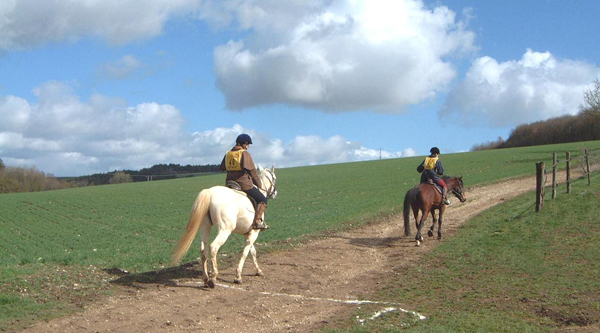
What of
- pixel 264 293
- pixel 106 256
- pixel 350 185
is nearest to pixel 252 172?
pixel 264 293

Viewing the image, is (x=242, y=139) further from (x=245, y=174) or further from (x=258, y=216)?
(x=258, y=216)

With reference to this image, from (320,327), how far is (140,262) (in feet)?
22.1

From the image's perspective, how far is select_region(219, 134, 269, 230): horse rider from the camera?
11430 mm

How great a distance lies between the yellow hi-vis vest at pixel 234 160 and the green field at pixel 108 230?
11.4ft

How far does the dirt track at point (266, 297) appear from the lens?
346 inches

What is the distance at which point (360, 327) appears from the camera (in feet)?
29.1

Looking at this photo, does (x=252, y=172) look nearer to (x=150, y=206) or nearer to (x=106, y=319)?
(x=106, y=319)

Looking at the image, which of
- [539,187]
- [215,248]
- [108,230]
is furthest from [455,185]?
[108,230]

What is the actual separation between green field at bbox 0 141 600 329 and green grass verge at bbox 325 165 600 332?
17.6 feet

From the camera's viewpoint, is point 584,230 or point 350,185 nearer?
point 584,230

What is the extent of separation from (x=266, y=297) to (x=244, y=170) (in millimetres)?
2796

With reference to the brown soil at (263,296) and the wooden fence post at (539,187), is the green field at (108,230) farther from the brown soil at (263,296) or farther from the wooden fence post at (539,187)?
the wooden fence post at (539,187)

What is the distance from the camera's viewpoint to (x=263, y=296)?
10523 mm

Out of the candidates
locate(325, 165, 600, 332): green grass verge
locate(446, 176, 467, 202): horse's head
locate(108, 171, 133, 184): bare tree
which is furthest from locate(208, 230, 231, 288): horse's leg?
locate(108, 171, 133, 184): bare tree
